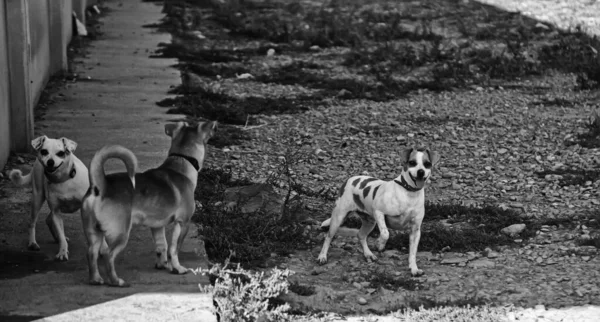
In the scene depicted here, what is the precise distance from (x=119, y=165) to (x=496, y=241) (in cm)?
296

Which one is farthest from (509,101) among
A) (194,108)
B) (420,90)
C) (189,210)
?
(189,210)

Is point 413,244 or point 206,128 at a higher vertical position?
point 206,128

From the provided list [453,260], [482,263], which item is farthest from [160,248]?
[482,263]

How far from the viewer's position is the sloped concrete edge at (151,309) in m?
5.15

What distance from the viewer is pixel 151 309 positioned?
5.28 m

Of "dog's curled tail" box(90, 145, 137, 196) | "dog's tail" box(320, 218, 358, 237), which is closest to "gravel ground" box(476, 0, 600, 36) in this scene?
"dog's tail" box(320, 218, 358, 237)

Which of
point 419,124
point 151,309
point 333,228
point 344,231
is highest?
point 151,309

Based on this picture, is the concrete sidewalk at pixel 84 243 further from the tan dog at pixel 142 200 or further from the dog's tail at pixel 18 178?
the dog's tail at pixel 18 178

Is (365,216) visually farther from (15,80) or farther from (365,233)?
(15,80)

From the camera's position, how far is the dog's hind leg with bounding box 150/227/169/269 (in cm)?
590

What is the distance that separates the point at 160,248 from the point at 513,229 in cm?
263

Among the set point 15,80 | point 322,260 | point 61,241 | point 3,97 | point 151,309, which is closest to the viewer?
point 151,309

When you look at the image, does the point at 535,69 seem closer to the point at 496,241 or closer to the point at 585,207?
the point at 585,207

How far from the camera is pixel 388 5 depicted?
18.5 metres
